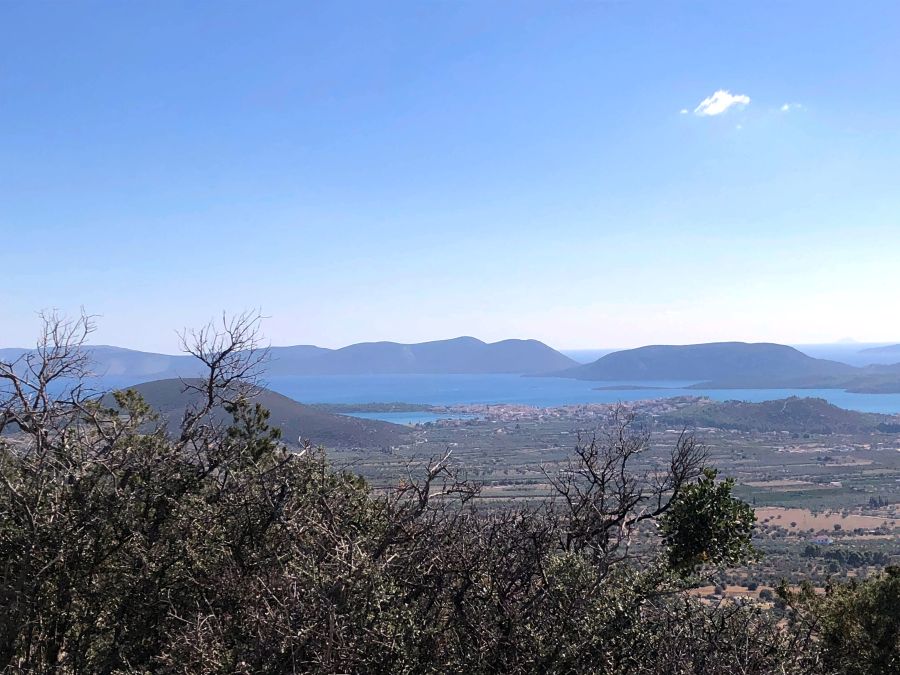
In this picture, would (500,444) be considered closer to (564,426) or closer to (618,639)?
(564,426)

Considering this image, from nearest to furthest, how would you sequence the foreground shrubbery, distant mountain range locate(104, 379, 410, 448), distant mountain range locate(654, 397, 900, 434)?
1. the foreground shrubbery
2. distant mountain range locate(104, 379, 410, 448)
3. distant mountain range locate(654, 397, 900, 434)

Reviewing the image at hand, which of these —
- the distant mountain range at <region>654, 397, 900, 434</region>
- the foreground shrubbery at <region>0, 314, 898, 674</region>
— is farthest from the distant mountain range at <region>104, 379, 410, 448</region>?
the foreground shrubbery at <region>0, 314, 898, 674</region>

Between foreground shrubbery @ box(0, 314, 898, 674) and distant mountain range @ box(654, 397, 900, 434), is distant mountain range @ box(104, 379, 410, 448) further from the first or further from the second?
foreground shrubbery @ box(0, 314, 898, 674)

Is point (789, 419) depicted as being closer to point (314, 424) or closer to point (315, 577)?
point (314, 424)

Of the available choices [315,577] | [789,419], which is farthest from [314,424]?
[789,419]

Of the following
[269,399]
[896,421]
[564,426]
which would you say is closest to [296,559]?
[269,399]

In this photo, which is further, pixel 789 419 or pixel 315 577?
pixel 789 419

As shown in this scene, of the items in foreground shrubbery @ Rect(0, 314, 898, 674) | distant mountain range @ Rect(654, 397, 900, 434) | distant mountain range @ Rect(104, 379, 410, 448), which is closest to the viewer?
foreground shrubbery @ Rect(0, 314, 898, 674)

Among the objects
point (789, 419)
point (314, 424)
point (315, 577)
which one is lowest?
point (789, 419)

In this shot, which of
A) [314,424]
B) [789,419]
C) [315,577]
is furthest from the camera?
[789,419]
